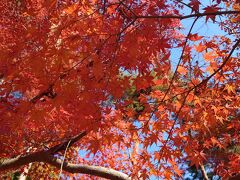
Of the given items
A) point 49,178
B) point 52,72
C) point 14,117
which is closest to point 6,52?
point 14,117

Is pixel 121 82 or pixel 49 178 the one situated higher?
pixel 49 178

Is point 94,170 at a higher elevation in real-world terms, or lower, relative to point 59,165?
lower

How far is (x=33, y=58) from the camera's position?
3.86 meters

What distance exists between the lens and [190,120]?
5.25 meters

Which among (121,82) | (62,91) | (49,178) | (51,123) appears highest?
(49,178)

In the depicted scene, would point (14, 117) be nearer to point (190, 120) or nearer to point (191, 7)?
point (190, 120)

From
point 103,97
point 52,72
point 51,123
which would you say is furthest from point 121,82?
point 51,123

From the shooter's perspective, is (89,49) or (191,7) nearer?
(191,7)

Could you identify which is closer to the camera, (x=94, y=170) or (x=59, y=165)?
(x=94, y=170)

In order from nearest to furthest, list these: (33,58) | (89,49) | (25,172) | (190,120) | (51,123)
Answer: (33,58)
(89,49)
(190,120)
(51,123)
(25,172)

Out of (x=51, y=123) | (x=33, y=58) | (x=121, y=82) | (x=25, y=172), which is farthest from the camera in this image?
(x=25, y=172)

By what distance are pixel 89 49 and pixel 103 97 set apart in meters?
0.70

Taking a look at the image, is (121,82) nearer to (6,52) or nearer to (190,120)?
(190,120)

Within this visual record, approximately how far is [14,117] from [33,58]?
1741 mm
